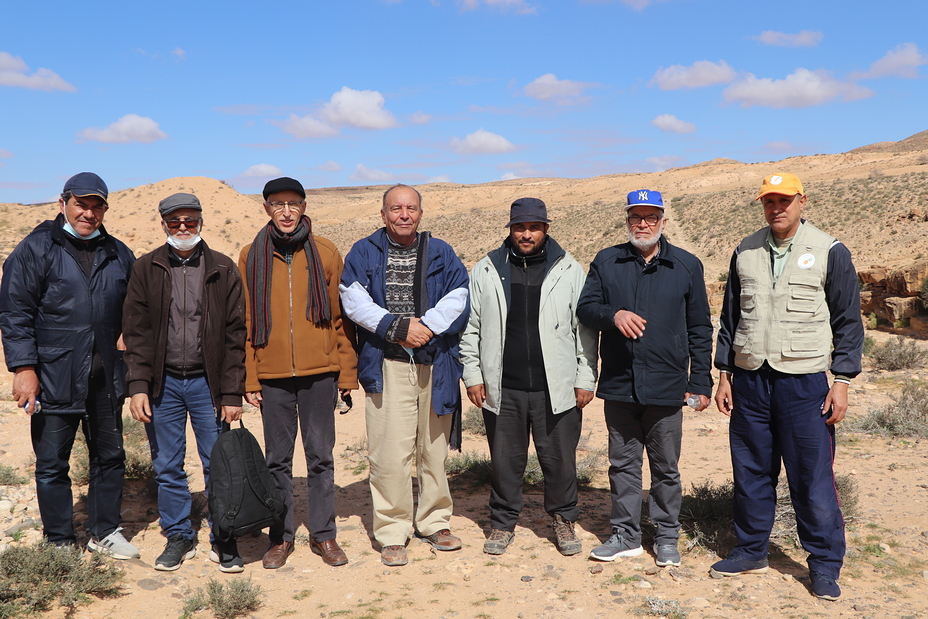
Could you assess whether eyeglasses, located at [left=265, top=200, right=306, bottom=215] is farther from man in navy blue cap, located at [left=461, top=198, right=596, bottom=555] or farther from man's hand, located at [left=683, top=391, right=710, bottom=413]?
man's hand, located at [left=683, top=391, right=710, bottom=413]

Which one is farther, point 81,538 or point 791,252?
point 81,538

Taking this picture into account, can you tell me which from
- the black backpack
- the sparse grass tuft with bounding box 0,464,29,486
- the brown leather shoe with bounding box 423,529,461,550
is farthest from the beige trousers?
the sparse grass tuft with bounding box 0,464,29,486

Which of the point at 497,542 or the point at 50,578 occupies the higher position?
the point at 50,578

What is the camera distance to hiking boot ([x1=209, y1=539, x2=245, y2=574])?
12.5 feet

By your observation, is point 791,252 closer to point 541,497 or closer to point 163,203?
point 541,497

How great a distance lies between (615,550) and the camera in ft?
13.0

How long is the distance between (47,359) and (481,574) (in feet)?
9.03

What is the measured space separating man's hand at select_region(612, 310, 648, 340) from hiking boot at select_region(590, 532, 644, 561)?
4.30 ft

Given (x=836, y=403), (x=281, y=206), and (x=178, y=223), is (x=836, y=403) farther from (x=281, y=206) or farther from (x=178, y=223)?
(x=178, y=223)

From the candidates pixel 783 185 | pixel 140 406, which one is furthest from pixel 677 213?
pixel 140 406

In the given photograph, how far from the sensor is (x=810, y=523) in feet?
11.8

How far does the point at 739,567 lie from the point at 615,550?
2.30 feet

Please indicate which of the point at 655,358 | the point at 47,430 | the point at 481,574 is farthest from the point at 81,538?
the point at 655,358

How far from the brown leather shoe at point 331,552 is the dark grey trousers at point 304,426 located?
0.24 meters
